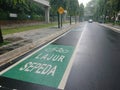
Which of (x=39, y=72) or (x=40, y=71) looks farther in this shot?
(x=40, y=71)

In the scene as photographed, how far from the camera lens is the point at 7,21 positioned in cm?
3020

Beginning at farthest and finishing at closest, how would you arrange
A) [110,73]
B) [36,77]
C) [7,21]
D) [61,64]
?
[7,21]
[61,64]
[110,73]
[36,77]

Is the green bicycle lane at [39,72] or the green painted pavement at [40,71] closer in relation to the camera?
the green bicycle lane at [39,72]

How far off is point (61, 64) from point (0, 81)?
3.02 metres

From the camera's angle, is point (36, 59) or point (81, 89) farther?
point (36, 59)

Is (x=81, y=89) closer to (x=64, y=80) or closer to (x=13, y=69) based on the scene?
(x=64, y=80)

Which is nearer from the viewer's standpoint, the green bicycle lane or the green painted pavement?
the green bicycle lane

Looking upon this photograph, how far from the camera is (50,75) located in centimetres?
639

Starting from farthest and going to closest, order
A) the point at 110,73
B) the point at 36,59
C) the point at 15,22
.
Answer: the point at 15,22 → the point at 36,59 → the point at 110,73

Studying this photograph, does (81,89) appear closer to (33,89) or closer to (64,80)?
(64,80)

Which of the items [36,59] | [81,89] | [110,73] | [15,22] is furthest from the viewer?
[15,22]

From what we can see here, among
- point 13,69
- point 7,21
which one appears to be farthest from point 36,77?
point 7,21

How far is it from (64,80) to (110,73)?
195cm

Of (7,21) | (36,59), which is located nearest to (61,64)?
(36,59)
